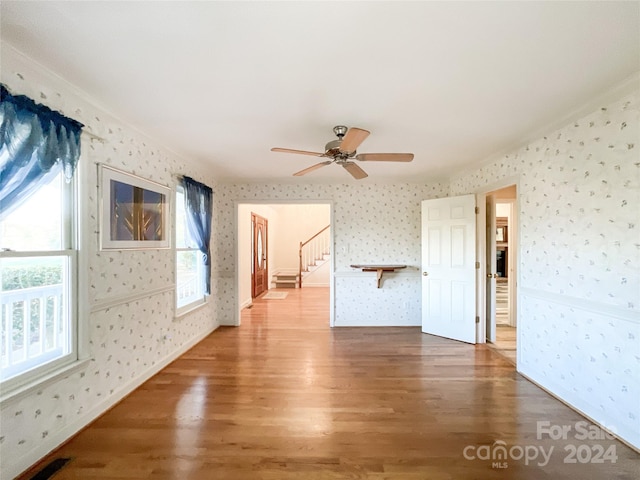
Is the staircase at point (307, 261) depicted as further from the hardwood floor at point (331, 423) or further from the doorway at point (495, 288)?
the hardwood floor at point (331, 423)

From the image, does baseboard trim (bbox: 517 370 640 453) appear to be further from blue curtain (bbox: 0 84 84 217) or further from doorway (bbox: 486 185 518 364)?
blue curtain (bbox: 0 84 84 217)

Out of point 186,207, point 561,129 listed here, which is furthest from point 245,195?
point 561,129

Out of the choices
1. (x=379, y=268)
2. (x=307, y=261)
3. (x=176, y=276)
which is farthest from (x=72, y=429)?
(x=307, y=261)

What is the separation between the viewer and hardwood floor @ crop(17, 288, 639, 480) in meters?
1.71

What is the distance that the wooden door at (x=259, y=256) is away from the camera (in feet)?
23.2

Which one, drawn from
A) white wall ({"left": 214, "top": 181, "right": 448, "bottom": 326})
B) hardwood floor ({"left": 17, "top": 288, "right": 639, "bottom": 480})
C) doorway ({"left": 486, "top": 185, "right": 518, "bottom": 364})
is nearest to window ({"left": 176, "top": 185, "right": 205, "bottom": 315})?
white wall ({"left": 214, "top": 181, "right": 448, "bottom": 326})

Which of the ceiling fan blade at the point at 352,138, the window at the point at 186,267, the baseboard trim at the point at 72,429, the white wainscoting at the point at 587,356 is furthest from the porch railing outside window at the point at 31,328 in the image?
the white wainscoting at the point at 587,356

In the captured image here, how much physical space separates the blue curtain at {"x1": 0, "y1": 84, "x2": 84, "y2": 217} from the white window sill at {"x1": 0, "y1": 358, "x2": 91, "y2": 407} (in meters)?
1.01

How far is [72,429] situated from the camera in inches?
77.4

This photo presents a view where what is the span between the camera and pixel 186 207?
11.5ft

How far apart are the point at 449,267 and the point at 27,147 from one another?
4419mm

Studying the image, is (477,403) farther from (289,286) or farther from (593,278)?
(289,286)

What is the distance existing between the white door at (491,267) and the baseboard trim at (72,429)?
4181 millimetres

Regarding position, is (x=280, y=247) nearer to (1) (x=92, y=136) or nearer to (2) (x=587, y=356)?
(1) (x=92, y=136)
